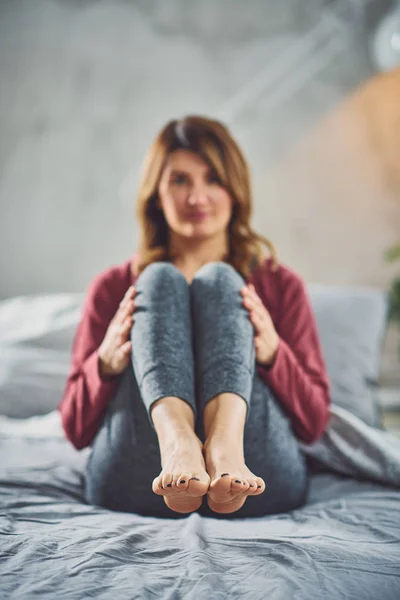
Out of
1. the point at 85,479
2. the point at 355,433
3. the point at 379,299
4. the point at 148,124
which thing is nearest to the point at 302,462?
the point at 355,433

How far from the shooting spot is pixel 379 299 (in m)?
1.68

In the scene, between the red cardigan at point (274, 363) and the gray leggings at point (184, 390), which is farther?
the red cardigan at point (274, 363)

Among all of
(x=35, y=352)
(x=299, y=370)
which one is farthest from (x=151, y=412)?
(x=35, y=352)

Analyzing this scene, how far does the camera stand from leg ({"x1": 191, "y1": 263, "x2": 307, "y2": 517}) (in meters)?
0.88

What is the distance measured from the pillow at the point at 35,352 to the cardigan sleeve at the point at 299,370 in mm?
593

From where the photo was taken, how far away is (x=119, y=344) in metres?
1.03

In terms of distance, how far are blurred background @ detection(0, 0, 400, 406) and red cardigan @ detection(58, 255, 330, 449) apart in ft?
2.91

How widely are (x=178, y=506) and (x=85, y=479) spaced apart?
298mm

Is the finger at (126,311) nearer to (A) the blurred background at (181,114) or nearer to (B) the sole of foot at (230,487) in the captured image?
(B) the sole of foot at (230,487)

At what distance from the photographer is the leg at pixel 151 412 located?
0.87 metres

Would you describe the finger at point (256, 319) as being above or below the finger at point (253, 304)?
below

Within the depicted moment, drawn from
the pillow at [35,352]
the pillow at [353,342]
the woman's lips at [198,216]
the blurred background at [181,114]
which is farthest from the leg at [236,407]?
the blurred background at [181,114]

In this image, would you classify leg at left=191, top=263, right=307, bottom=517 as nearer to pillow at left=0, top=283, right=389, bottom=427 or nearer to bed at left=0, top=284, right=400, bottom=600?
bed at left=0, top=284, right=400, bottom=600

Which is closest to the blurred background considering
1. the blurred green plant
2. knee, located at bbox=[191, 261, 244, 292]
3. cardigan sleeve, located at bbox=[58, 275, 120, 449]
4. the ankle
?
the blurred green plant
